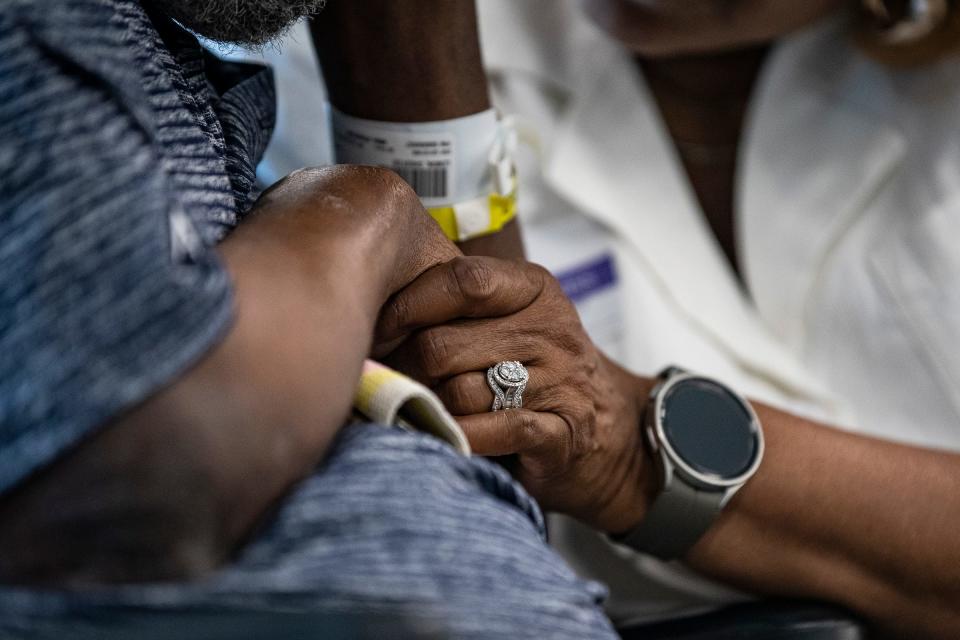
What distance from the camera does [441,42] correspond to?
607mm

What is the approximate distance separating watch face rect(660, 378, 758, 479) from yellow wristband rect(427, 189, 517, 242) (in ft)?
0.59

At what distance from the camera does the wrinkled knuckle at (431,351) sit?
0.49 m

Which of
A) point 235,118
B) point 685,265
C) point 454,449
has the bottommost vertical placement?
point 685,265

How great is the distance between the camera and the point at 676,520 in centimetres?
62

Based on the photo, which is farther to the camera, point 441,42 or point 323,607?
point 441,42

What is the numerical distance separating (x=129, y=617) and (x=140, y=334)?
0.30 feet

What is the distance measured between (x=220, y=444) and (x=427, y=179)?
0.36 metres

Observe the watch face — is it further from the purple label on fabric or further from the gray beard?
the gray beard

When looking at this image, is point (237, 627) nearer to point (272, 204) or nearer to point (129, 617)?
point (129, 617)

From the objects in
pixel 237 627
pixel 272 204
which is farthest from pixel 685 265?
pixel 237 627

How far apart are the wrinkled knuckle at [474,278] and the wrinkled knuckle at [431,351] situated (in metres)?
0.03

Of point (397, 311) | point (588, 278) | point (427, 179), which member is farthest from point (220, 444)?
point (588, 278)

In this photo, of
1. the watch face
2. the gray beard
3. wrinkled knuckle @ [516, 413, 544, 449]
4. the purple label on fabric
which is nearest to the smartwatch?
the watch face

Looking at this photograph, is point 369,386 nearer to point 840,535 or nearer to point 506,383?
point 506,383
